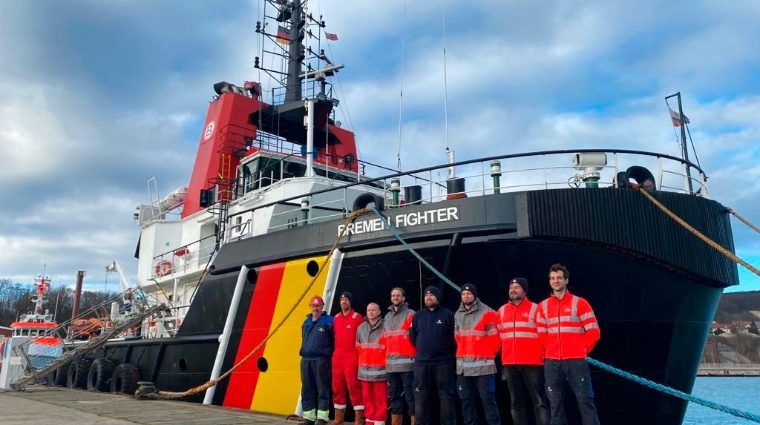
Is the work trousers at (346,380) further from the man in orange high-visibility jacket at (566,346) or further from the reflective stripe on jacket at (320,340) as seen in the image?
the man in orange high-visibility jacket at (566,346)

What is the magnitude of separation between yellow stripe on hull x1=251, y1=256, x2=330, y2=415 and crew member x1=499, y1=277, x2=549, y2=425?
125 inches

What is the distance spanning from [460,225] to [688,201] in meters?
2.71

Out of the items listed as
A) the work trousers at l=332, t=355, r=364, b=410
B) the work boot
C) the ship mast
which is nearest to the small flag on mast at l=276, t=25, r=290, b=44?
the ship mast

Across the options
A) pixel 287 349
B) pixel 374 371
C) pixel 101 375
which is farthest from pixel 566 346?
pixel 101 375

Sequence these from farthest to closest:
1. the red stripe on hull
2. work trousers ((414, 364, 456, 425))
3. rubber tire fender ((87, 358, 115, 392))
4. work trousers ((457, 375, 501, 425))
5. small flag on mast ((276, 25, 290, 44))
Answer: small flag on mast ((276, 25, 290, 44)), rubber tire fender ((87, 358, 115, 392)), the red stripe on hull, work trousers ((414, 364, 456, 425)), work trousers ((457, 375, 501, 425))

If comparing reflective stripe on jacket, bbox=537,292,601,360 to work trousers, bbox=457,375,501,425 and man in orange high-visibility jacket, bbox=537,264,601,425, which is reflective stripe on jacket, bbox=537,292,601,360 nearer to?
man in orange high-visibility jacket, bbox=537,264,601,425

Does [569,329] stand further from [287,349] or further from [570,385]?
[287,349]

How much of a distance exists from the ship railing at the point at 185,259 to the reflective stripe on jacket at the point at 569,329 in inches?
307

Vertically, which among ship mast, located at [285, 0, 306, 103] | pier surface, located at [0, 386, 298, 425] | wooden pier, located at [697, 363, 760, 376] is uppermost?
ship mast, located at [285, 0, 306, 103]

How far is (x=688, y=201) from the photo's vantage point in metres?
6.88

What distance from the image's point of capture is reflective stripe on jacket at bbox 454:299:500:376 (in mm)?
5172

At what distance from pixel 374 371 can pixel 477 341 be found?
1.33m

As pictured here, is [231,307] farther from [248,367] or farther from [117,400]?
[117,400]

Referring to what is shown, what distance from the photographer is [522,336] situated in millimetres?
4957
